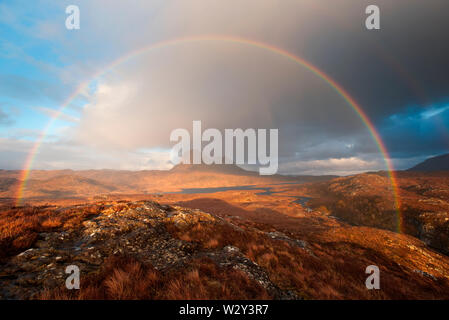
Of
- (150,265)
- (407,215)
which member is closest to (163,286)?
(150,265)

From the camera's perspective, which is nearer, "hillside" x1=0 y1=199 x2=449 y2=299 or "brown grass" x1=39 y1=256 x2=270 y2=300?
"brown grass" x1=39 y1=256 x2=270 y2=300

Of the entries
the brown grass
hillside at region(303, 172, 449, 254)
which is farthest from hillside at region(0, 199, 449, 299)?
hillside at region(303, 172, 449, 254)

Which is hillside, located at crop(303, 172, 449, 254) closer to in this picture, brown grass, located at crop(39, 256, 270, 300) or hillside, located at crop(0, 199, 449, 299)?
hillside, located at crop(0, 199, 449, 299)

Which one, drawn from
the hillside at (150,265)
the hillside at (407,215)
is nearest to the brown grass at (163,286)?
the hillside at (150,265)

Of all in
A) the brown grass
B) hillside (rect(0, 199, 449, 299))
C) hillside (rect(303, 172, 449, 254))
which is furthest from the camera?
hillside (rect(303, 172, 449, 254))

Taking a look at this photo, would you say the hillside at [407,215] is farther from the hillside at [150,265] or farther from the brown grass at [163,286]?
the brown grass at [163,286]

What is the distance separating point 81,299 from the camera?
3982 millimetres

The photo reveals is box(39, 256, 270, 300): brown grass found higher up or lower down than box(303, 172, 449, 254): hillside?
higher up

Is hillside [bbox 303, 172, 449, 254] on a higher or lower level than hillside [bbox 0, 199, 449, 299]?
lower

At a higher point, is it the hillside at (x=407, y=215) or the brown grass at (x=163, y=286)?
the brown grass at (x=163, y=286)

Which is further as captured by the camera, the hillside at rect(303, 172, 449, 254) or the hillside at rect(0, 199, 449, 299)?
Answer: the hillside at rect(303, 172, 449, 254)

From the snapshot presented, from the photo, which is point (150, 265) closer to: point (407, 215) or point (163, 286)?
point (163, 286)

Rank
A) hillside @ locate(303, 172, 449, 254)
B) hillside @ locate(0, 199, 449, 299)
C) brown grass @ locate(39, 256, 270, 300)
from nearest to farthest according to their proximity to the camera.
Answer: brown grass @ locate(39, 256, 270, 300) → hillside @ locate(0, 199, 449, 299) → hillside @ locate(303, 172, 449, 254)
